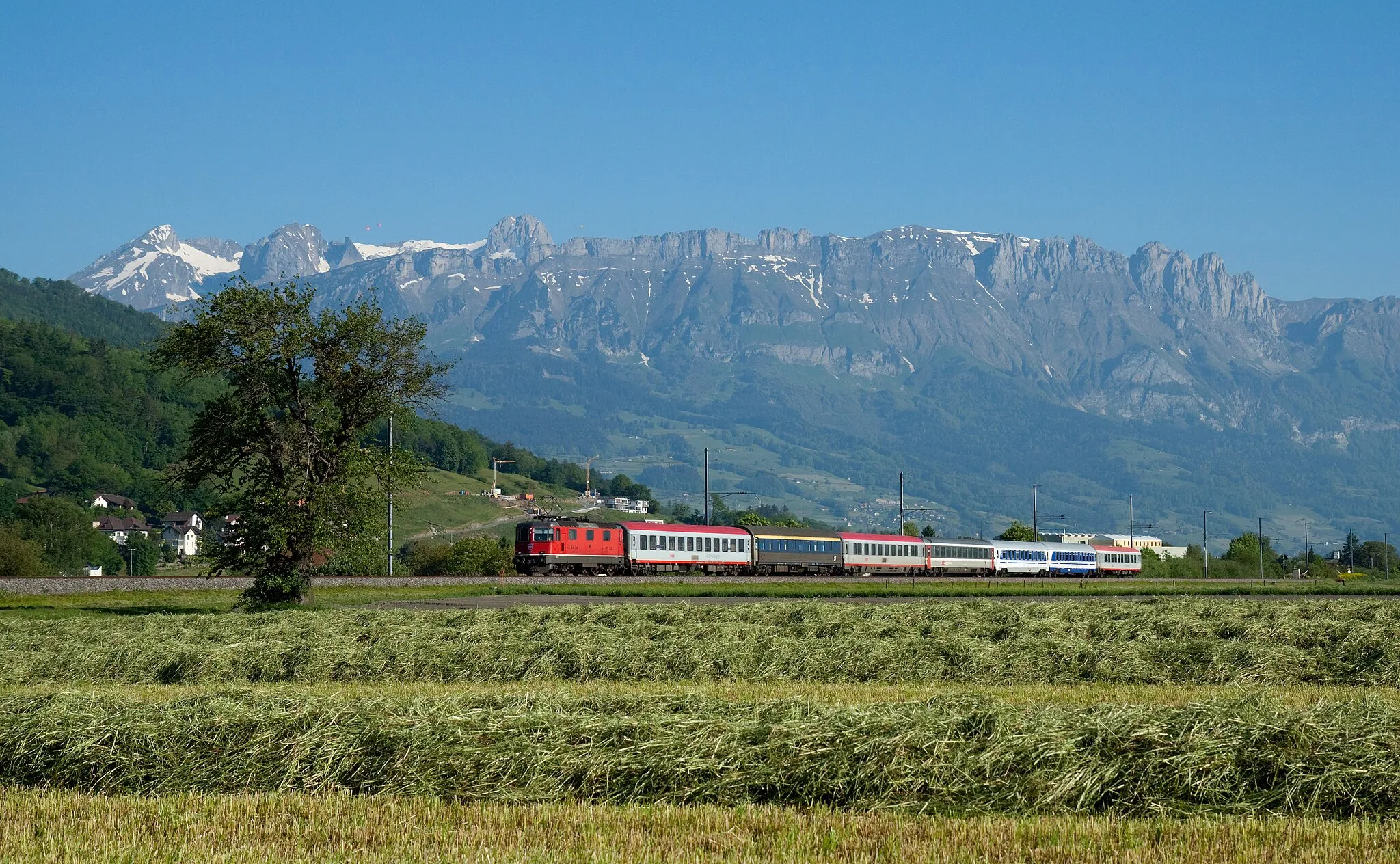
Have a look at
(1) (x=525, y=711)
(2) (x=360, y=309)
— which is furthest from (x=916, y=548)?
(1) (x=525, y=711)

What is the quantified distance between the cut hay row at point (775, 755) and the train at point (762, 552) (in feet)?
213

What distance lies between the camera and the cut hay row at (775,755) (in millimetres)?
12586

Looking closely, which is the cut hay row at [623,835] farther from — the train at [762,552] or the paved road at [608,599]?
the train at [762,552]

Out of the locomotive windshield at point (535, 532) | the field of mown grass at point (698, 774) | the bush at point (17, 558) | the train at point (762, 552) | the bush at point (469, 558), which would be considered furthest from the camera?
the bush at point (469, 558)

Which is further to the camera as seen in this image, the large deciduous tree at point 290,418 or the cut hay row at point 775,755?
the large deciduous tree at point 290,418

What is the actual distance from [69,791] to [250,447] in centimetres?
3359

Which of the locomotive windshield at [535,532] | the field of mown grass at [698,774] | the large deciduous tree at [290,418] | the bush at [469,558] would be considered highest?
the large deciduous tree at [290,418]

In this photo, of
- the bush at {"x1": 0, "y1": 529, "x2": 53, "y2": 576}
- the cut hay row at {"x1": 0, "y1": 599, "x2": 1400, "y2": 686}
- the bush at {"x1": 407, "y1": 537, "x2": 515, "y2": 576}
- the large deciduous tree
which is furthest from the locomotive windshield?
the cut hay row at {"x1": 0, "y1": 599, "x2": 1400, "y2": 686}

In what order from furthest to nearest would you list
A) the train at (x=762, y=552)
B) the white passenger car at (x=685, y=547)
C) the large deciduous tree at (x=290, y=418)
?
1. the white passenger car at (x=685, y=547)
2. the train at (x=762, y=552)
3. the large deciduous tree at (x=290, y=418)

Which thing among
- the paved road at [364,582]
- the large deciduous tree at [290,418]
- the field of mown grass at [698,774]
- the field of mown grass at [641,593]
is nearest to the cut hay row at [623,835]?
the field of mown grass at [698,774]

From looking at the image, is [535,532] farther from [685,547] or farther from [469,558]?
[469,558]

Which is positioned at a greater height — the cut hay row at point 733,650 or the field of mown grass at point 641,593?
the cut hay row at point 733,650

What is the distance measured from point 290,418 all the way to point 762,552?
165 feet

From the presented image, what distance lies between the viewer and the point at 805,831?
11.4 meters
